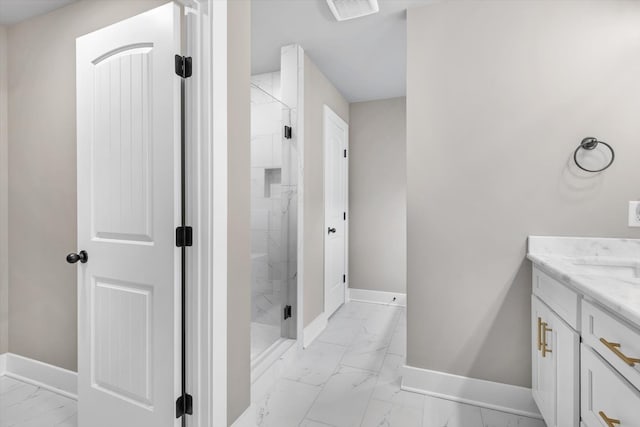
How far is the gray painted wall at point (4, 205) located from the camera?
2178 mm

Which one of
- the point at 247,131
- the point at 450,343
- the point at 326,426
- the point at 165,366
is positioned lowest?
the point at 326,426

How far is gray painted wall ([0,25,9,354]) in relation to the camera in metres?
2.18

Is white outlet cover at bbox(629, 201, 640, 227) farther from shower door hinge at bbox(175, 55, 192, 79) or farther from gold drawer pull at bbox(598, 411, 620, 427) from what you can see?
shower door hinge at bbox(175, 55, 192, 79)

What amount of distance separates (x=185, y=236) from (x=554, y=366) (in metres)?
1.70

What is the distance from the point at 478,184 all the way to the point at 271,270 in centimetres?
174

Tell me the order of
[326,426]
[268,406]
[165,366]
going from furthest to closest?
[268,406], [326,426], [165,366]

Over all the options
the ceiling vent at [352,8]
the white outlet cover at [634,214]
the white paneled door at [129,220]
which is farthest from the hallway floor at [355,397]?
the ceiling vent at [352,8]

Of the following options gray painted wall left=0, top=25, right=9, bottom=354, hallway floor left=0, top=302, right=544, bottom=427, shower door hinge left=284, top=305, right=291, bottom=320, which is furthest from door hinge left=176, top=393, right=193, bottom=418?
gray painted wall left=0, top=25, right=9, bottom=354

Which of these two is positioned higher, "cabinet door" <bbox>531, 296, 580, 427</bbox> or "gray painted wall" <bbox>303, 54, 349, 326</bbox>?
"gray painted wall" <bbox>303, 54, 349, 326</bbox>

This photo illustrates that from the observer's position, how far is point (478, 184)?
1.90 metres

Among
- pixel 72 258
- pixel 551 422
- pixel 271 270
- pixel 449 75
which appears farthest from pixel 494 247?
pixel 72 258

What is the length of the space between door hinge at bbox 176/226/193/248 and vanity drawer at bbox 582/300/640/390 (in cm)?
147

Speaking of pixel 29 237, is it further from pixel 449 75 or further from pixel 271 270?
pixel 449 75

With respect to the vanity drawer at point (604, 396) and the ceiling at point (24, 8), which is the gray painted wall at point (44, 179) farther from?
the vanity drawer at point (604, 396)
